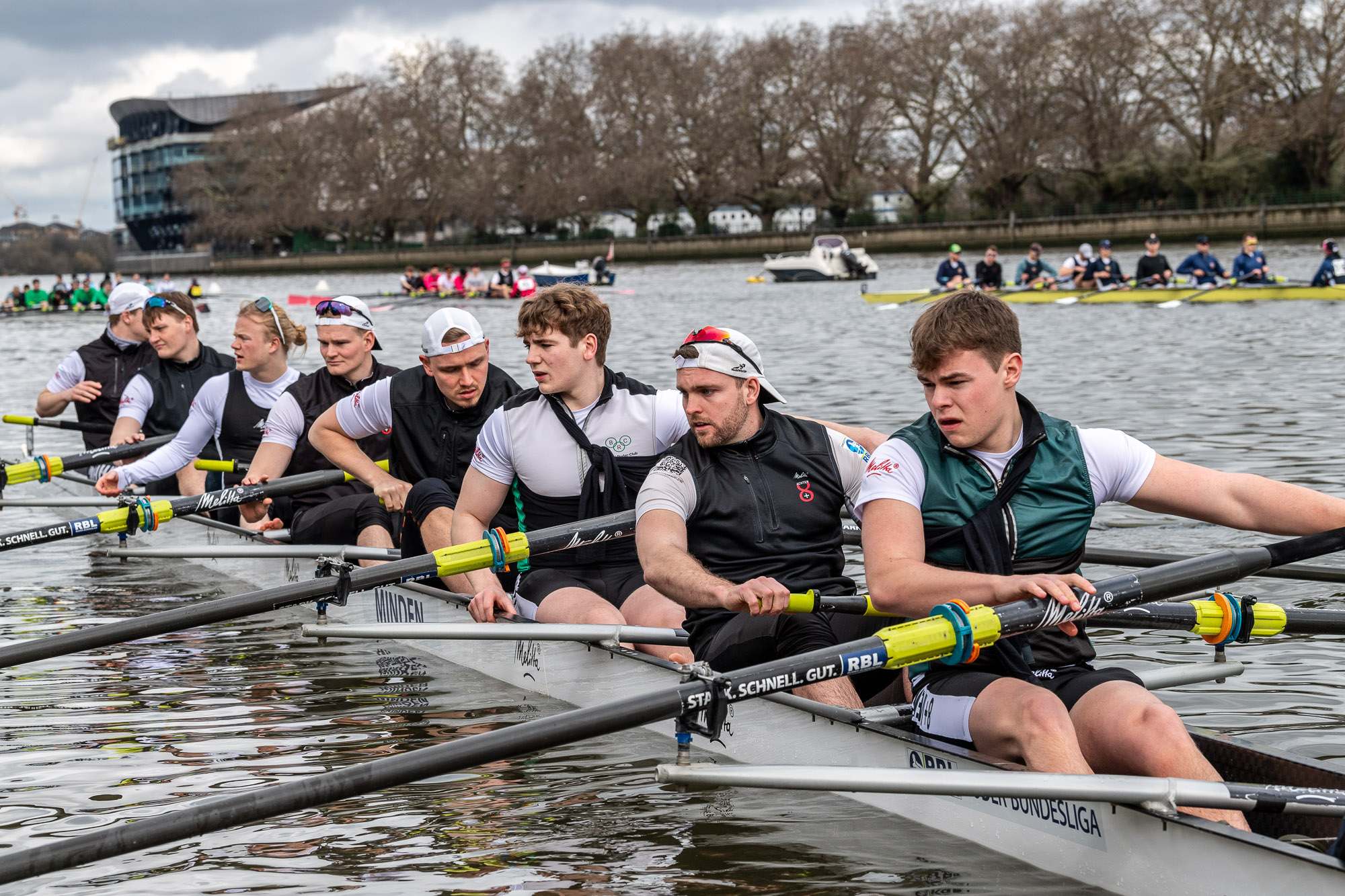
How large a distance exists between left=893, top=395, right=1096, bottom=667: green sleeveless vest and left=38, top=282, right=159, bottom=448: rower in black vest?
8.71 m

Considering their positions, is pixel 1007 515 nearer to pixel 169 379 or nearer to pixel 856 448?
pixel 856 448

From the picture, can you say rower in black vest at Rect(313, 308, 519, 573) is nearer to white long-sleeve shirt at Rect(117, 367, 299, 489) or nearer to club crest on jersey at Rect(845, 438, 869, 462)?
white long-sleeve shirt at Rect(117, 367, 299, 489)

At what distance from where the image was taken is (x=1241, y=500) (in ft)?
14.1

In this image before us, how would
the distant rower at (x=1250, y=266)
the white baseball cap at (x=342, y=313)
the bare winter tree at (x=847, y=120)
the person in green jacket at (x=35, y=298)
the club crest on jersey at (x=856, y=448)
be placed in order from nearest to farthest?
the club crest on jersey at (x=856, y=448) → the white baseball cap at (x=342, y=313) → the distant rower at (x=1250, y=266) → the person in green jacket at (x=35, y=298) → the bare winter tree at (x=847, y=120)

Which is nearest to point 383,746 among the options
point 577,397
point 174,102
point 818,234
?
point 577,397

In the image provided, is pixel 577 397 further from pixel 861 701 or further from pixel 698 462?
pixel 861 701

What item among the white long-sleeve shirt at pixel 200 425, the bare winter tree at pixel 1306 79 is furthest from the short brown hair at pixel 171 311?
the bare winter tree at pixel 1306 79

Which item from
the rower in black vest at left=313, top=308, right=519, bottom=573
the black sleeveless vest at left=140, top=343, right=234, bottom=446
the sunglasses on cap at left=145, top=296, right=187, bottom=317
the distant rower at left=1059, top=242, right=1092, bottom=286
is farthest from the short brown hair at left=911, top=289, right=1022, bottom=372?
the distant rower at left=1059, top=242, right=1092, bottom=286

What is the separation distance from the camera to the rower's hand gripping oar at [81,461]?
10.4 meters

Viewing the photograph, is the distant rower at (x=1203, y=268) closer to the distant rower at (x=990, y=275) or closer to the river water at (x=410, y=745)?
the distant rower at (x=990, y=275)

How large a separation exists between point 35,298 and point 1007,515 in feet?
173

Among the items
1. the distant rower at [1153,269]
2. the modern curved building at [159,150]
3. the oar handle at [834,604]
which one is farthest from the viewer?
the modern curved building at [159,150]

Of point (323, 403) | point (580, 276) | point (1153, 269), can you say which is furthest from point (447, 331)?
point (580, 276)

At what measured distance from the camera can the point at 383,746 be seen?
6223 mm
